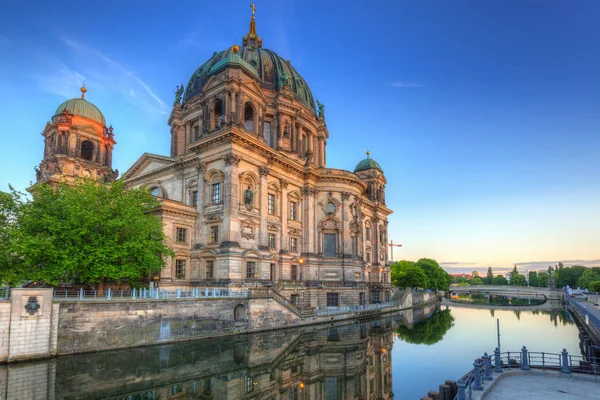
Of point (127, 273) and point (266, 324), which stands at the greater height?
point (127, 273)

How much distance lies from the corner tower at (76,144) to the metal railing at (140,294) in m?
29.0

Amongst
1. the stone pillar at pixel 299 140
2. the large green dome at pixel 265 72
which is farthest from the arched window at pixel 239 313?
the large green dome at pixel 265 72

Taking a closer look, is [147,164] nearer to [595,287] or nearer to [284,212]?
[284,212]

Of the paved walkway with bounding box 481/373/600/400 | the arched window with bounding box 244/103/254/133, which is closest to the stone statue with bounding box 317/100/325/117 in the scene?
the arched window with bounding box 244/103/254/133

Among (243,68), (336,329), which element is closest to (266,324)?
(336,329)

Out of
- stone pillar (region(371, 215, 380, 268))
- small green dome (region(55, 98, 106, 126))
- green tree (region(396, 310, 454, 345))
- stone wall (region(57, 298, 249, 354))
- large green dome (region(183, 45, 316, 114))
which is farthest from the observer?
stone pillar (region(371, 215, 380, 268))

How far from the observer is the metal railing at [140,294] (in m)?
26.1

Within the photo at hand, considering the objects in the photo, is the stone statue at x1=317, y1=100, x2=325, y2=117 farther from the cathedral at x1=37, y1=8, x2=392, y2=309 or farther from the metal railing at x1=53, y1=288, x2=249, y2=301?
the metal railing at x1=53, y1=288, x2=249, y2=301

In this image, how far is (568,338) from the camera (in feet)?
121

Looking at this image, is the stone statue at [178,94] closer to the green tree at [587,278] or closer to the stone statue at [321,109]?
the stone statue at [321,109]

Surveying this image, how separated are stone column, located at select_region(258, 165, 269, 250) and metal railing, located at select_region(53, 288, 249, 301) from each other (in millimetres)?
6923

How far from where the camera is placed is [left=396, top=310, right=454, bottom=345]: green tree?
112ft

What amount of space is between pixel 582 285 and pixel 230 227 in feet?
464

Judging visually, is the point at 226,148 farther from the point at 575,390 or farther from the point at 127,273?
the point at 575,390
